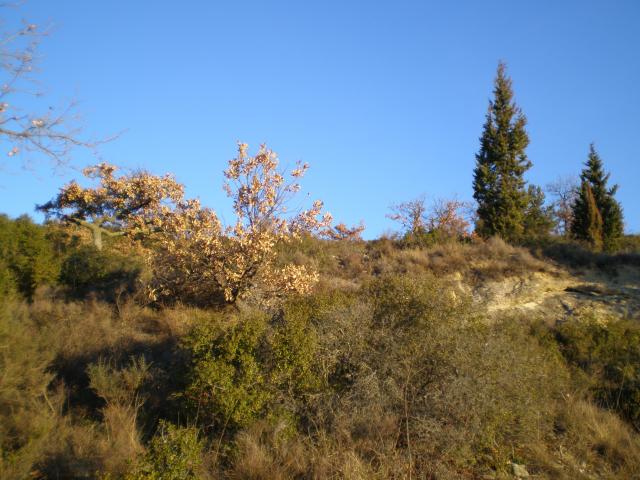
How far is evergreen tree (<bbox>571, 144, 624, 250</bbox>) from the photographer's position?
1128 inches

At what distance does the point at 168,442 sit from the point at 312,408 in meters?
2.47

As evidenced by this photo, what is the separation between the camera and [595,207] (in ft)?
96.0

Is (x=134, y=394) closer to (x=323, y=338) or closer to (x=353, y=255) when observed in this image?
(x=323, y=338)

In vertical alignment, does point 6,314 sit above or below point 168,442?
above

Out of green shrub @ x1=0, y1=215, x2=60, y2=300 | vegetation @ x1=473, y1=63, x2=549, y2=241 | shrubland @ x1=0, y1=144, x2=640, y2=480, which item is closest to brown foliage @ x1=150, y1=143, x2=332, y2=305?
shrubland @ x1=0, y1=144, x2=640, y2=480

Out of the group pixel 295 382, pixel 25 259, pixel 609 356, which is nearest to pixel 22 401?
pixel 295 382

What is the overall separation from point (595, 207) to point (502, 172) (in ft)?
19.3

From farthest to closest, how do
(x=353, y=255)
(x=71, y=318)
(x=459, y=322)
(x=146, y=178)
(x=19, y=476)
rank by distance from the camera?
(x=146, y=178)
(x=353, y=255)
(x=71, y=318)
(x=459, y=322)
(x=19, y=476)

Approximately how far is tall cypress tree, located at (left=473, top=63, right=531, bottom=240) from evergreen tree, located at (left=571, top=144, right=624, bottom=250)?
3750 mm

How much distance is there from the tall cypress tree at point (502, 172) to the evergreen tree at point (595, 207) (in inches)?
148

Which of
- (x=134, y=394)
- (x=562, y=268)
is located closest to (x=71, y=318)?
(x=134, y=394)

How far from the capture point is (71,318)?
13.6 meters

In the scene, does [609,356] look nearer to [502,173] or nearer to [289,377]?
[289,377]

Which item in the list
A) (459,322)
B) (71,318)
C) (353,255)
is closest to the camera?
(459,322)
